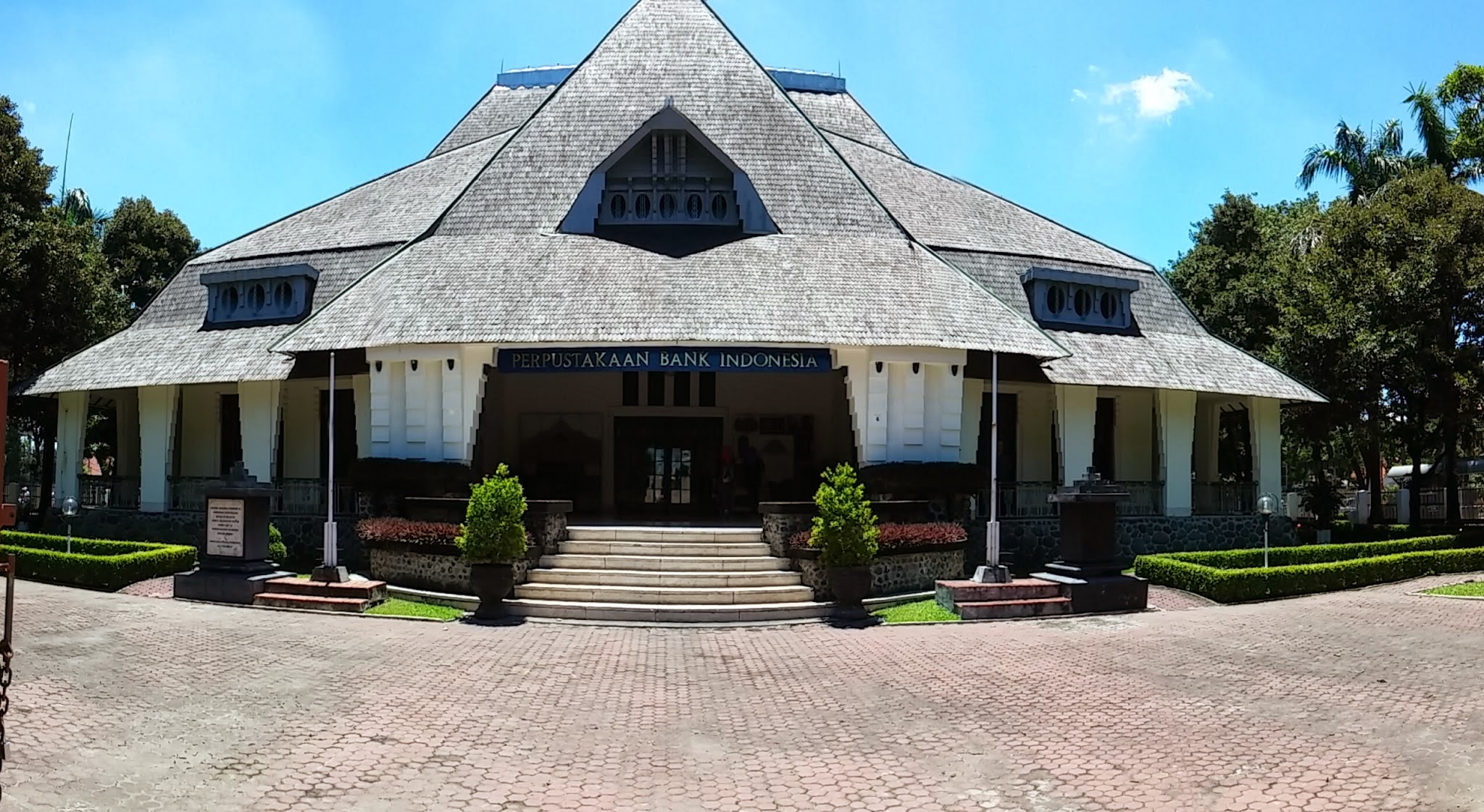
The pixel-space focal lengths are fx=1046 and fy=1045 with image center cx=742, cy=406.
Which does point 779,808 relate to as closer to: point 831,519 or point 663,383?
point 831,519

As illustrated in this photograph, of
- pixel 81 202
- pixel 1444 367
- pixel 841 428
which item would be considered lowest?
pixel 841 428

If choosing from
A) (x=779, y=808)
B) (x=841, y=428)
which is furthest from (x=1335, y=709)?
(x=841, y=428)

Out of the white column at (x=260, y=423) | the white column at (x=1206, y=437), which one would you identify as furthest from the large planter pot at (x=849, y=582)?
the white column at (x=1206, y=437)

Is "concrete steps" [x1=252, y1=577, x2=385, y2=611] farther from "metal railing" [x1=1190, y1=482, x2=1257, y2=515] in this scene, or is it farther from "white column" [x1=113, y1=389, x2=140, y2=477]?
"metal railing" [x1=1190, y1=482, x2=1257, y2=515]

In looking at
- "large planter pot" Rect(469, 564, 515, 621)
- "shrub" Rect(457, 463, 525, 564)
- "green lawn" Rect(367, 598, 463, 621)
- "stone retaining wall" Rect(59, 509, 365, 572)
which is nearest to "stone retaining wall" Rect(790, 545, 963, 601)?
"shrub" Rect(457, 463, 525, 564)

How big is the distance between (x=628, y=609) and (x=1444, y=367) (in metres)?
22.8

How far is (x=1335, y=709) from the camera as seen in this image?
35.3 feet

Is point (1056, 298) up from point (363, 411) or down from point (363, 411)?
up

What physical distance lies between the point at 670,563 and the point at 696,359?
14.2 feet

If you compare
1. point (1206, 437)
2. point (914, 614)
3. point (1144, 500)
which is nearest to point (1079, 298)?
point (1144, 500)

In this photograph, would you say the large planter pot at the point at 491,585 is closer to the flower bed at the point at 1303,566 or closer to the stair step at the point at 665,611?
the stair step at the point at 665,611

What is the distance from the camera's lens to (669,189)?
2544cm

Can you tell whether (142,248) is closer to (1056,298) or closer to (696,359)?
(696,359)

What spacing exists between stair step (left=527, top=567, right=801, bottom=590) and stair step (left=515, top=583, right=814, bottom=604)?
0.14m
